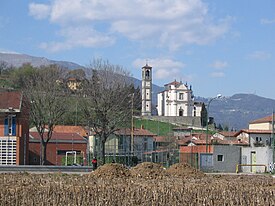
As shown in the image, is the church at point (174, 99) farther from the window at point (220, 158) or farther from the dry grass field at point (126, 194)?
the dry grass field at point (126, 194)

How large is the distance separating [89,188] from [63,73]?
241ft

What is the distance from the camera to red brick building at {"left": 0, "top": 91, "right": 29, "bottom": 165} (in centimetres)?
6588

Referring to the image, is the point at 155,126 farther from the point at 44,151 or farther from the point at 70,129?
the point at 44,151

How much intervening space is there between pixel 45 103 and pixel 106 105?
35.5 feet

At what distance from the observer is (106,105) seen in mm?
65125

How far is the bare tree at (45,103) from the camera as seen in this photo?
69.4 m

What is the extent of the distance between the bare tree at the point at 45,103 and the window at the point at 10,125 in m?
3.15

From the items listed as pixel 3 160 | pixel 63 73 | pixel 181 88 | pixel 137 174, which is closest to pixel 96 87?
pixel 3 160

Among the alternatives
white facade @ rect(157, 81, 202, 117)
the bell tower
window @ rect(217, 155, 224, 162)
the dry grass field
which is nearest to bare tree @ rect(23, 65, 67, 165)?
window @ rect(217, 155, 224, 162)

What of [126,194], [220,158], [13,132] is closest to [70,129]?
[13,132]

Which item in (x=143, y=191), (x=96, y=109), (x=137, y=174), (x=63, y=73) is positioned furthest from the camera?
(x=63, y=73)

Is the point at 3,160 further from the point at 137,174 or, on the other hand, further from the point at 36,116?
the point at 137,174

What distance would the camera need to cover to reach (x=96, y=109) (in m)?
65.1

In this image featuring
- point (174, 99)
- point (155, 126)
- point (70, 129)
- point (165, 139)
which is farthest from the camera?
point (174, 99)
